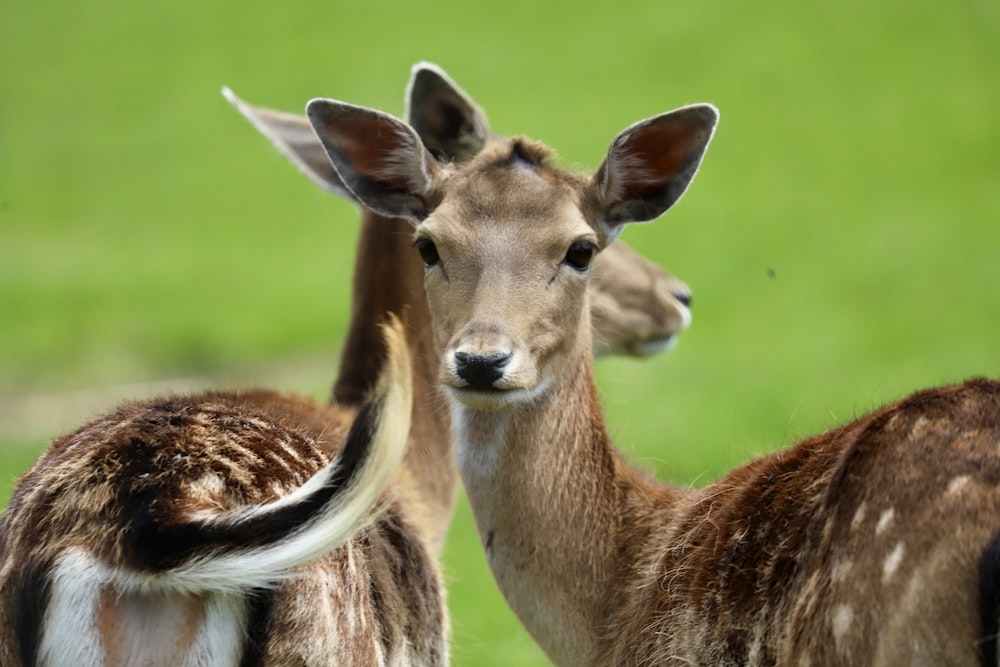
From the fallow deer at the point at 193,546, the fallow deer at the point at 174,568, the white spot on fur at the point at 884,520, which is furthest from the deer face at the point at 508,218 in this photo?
the white spot on fur at the point at 884,520

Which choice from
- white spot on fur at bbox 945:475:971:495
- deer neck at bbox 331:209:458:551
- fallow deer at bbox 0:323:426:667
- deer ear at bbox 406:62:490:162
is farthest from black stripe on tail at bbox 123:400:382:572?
deer ear at bbox 406:62:490:162

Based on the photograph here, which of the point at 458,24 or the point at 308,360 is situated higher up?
the point at 458,24

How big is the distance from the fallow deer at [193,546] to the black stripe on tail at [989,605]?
57.1 inches

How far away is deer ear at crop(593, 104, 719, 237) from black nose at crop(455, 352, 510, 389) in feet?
3.05

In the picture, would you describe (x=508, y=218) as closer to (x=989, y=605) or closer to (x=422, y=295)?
(x=422, y=295)

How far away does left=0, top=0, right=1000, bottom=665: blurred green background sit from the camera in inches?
551

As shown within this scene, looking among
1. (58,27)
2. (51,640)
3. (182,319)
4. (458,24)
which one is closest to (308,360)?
(182,319)

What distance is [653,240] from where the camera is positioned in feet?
58.2

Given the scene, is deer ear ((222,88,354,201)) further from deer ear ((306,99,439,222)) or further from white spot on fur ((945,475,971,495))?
white spot on fur ((945,475,971,495))

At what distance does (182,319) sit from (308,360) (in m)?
1.93

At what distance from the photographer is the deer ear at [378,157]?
523 cm

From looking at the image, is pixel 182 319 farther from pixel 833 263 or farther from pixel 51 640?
pixel 51 640

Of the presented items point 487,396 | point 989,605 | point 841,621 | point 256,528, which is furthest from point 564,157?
point 989,605

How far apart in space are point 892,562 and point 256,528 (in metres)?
1.58
